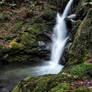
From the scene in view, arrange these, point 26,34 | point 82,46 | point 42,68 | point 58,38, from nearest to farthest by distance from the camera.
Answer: point 82,46 < point 42,68 < point 26,34 < point 58,38

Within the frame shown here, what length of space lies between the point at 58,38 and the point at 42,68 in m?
3.80

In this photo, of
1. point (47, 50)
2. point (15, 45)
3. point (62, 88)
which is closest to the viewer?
point (62, 88)

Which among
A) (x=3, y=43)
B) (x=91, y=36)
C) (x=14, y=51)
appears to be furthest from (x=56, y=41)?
(x=91, y=36)

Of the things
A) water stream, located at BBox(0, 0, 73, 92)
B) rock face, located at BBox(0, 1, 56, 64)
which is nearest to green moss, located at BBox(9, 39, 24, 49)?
rock face, located at BBox(0, 1, 56, 64)

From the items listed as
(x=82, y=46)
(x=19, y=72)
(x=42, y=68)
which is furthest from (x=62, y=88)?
(x=42, y=68)

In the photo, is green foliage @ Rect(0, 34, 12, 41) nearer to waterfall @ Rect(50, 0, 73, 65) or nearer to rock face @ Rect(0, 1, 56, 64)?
rock face @ Rect(0, 1, 56, 64)

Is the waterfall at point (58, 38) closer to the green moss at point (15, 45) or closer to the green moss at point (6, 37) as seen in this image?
the green moss at point (15, 45)

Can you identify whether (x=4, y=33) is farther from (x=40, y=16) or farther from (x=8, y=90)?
(x=8, y=90)

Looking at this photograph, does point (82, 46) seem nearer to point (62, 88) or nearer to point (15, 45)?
point (62, 88)

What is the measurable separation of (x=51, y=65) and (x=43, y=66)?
61cm

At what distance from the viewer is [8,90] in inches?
274

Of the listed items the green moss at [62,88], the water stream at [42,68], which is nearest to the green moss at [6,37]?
the water stream at [42,68]

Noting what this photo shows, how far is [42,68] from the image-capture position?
9.74m

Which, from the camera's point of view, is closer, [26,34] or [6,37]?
[6,37]
